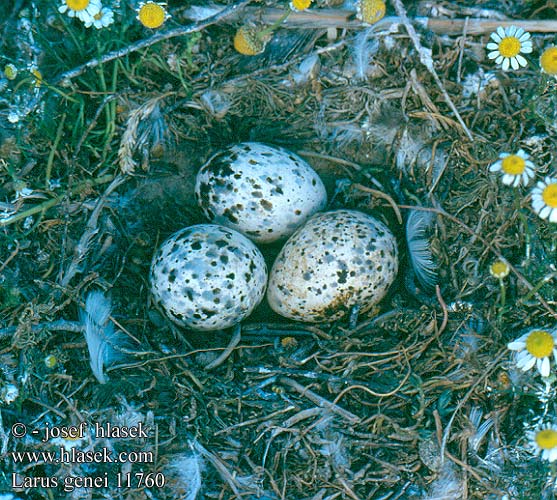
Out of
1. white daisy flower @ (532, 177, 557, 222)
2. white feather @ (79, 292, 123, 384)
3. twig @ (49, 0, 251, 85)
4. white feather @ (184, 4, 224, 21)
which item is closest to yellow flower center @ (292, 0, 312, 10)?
twig @ (49, 0, 251, 85)

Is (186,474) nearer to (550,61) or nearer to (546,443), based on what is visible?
(546,443)

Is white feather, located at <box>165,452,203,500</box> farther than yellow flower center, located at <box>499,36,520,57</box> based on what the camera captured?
No

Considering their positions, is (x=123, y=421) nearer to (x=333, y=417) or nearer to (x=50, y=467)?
(x=50, y=467)

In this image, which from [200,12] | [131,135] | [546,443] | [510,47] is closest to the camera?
[546,443]

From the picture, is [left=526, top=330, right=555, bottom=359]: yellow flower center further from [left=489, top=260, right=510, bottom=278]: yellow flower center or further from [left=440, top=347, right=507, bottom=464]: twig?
[left=489, top=260, right=510, bottom=278]: yellow flower center

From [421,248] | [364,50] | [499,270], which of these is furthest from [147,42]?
[499,270]

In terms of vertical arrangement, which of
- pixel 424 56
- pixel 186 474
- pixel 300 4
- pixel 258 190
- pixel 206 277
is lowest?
pixel 186 474
